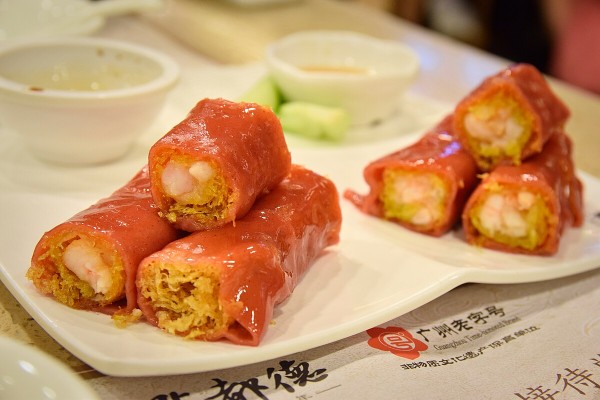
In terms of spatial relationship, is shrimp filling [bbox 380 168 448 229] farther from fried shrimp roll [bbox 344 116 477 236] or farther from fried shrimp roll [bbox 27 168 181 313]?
fried shrimp roll [bbox 27 168 181 313]

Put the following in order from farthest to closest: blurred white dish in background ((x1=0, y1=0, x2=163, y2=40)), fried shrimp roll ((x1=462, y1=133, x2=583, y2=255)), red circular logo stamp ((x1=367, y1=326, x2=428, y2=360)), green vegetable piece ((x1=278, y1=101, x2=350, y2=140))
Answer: blurred white dish in background ((x1=0, y1=0, x2=163, y2=40)) → green vegetable piece ((x1=278, y1=101, x2=350, y2=140)) → fried shrimp roll ((x1=462, y1=133, x2=583, y2=255)) → red circular logo stamp ((x1=367, y1=326, x2=428, y2=360))

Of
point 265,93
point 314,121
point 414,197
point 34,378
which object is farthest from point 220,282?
point 265,93

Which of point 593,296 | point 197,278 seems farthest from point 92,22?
point 593,296

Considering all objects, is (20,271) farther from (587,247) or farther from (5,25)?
(5,25)

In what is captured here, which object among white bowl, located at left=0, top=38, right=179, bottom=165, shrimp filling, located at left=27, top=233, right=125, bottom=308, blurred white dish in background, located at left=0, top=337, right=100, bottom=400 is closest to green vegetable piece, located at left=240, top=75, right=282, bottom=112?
white bowl, located at left=0, top=38, right=179, bottom=165

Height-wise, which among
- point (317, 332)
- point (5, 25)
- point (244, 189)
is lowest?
point (5, 25)

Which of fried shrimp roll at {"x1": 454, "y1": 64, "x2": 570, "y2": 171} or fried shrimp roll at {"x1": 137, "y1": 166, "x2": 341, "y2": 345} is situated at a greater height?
fried shrimp roll at {"x1": 454, "y1": 64, "x2": 570, "y2": 171}

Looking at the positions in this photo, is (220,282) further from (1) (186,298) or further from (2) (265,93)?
(2) (265,93)
